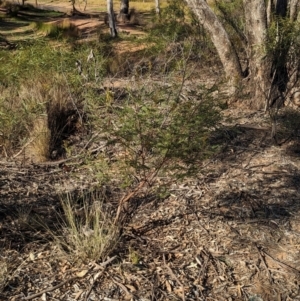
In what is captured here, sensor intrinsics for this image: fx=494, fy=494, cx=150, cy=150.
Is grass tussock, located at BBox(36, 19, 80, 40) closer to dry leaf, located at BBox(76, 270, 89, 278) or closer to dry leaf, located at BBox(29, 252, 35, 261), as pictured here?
dry leaf, located at BBox(29, 252, 35, 261)

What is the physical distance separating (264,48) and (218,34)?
964mm

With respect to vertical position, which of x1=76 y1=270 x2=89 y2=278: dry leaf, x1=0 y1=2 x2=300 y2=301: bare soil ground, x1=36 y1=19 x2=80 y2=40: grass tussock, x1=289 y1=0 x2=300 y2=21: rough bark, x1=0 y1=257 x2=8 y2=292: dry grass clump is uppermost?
x1=289 y1=0 x2=300 y2=21: rough bark

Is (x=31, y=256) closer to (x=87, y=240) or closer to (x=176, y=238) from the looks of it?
(x=87, y=240)

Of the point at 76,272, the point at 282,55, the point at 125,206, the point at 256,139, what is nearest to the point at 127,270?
the point at 76,272

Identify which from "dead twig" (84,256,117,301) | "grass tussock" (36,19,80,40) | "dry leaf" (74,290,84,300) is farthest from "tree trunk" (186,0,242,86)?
"grass tussock" (36,19,80,40)

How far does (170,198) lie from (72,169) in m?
1.11

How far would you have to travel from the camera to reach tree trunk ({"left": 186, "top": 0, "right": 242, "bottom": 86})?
737 cm

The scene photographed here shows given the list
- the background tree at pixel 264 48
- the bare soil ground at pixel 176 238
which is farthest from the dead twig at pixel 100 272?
the background tree at pixel 264 48

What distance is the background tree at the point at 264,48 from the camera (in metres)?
6.61

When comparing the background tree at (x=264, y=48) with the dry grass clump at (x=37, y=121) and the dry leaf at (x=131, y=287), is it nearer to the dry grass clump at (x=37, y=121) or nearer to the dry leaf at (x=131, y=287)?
the dry grass clump at (x=37, y=121)

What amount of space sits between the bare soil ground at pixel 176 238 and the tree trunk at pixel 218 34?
2.52m

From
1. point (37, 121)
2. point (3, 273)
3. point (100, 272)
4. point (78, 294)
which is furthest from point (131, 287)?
point (37, 121)

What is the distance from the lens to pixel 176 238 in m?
3.81

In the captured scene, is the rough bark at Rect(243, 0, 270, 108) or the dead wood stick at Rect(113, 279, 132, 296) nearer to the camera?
the dead wood stick at Rect(113, 279, 132, 296)
